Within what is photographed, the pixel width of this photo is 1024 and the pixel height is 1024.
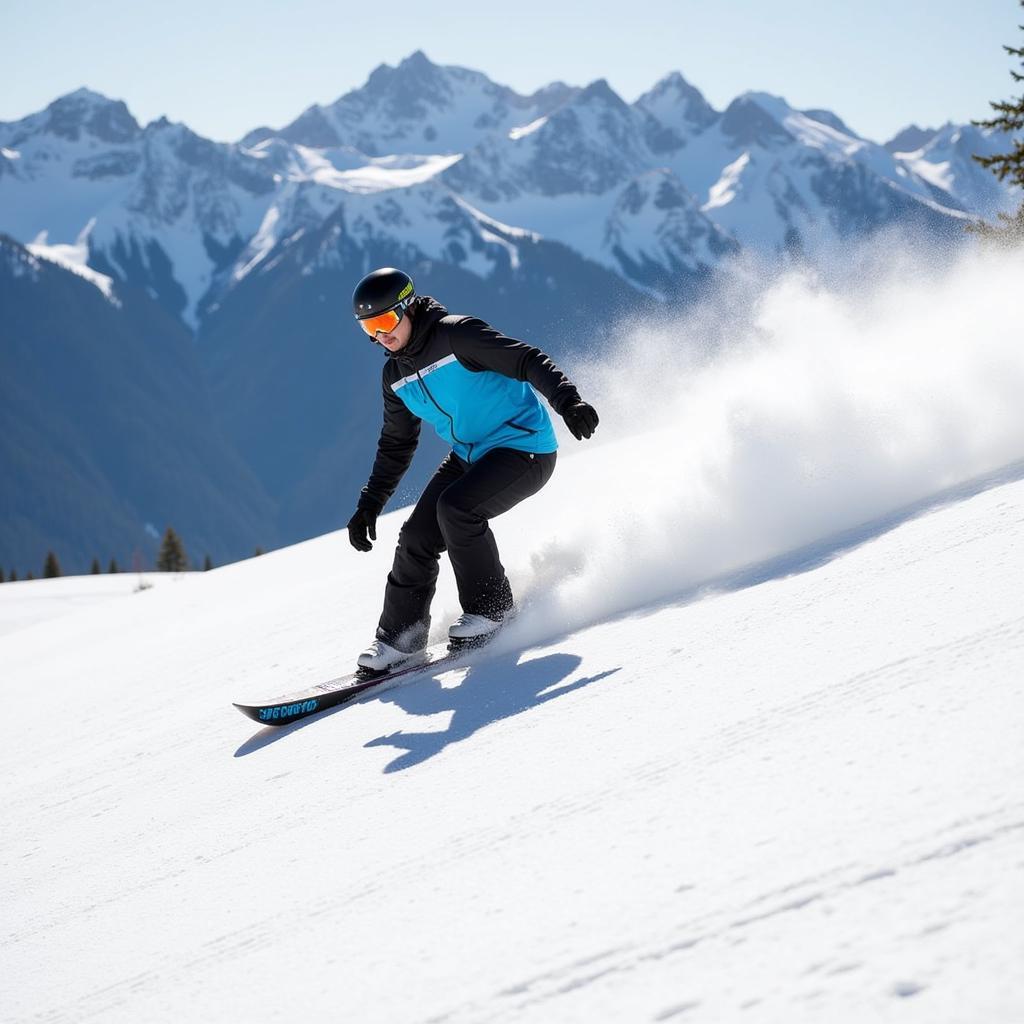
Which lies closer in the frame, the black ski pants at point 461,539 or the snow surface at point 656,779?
the snow surface at point 656,779

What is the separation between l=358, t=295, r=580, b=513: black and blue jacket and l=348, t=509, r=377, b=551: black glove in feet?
Answer: 2.26

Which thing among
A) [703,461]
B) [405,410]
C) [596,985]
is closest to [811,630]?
[596,985]

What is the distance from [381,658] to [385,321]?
1.60 m

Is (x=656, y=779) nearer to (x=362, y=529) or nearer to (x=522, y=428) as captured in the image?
(x=522, y=428)

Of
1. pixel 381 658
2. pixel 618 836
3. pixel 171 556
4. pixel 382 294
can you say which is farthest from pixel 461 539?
pixel 171 556

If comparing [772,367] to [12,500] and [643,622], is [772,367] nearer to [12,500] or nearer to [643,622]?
[643,622]

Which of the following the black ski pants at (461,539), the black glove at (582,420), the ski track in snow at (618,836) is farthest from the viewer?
the black ski pants at (461,539)

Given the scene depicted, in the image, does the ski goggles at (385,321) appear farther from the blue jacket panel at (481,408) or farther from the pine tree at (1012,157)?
the pine tree at (1012,157)

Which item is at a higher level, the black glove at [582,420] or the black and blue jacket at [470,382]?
the black and blue jacket at [470,382]

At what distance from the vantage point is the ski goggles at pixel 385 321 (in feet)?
15.3

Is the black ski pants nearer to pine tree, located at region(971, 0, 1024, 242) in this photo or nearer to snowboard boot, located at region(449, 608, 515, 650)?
snowboard boot, located at region(449, 608, 515, 650)

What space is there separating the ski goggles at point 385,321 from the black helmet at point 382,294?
14 millimetres

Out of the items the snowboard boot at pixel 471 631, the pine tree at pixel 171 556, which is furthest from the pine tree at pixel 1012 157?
the pine tree at pixel 171 556

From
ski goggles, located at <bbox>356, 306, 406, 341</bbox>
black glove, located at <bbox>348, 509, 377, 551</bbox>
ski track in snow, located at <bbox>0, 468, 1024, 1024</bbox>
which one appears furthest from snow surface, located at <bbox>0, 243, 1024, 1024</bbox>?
ski goggles, located at <bbox>356, 306, 406, 341</bbox>
